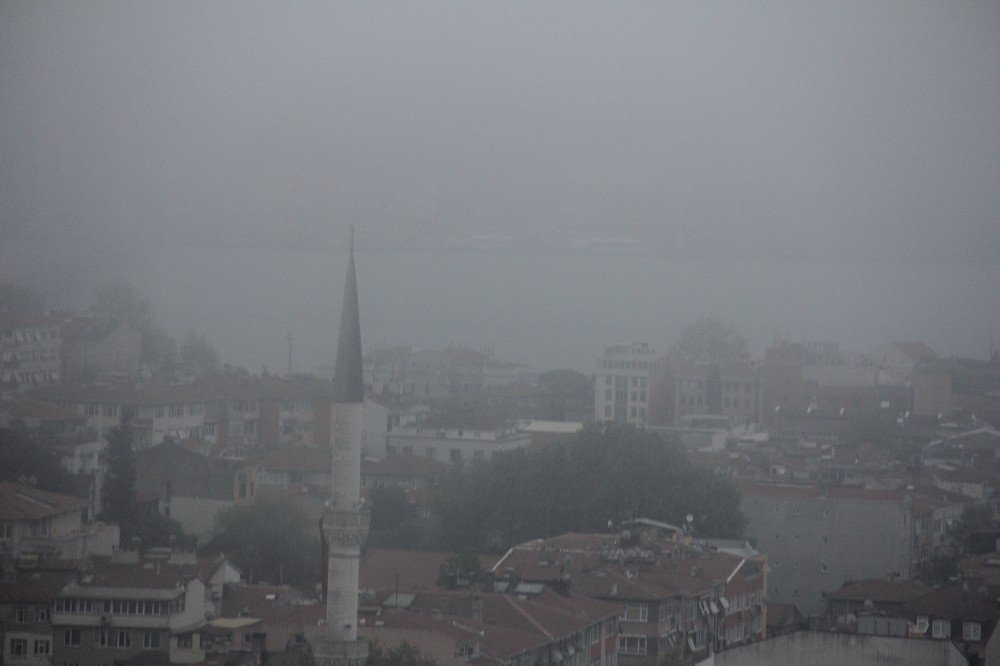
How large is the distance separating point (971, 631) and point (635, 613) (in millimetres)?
1544

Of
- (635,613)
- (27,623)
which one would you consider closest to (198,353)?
(635,613)

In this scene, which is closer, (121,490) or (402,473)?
(121,490)

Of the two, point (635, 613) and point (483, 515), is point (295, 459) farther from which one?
point (635, 613)

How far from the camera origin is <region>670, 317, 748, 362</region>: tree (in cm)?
2922

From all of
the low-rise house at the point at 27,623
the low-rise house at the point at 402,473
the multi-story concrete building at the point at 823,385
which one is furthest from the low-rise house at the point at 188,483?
the multi-story concrete building at the point at 823,385

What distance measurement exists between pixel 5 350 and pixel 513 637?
11.6 metres

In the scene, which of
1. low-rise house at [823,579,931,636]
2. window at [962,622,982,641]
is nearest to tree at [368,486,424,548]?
low-rise house at [823,579,931,636]

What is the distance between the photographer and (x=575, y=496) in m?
13.5

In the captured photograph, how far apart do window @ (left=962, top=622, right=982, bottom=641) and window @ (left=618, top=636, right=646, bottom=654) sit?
4.78 ft

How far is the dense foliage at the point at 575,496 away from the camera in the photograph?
1303cm

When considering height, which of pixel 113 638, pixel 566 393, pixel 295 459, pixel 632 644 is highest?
pixel 566 393

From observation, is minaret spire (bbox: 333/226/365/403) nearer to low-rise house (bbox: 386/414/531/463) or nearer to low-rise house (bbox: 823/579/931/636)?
low-rise house (bbox: 823/579/931/636)

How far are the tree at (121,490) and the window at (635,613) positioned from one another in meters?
3.12

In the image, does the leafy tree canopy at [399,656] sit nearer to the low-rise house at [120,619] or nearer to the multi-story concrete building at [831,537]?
the low-rise house at [120,619]
